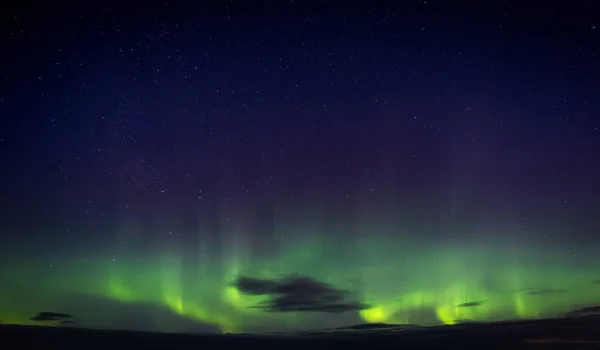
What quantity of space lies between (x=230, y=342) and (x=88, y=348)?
23.0 ft

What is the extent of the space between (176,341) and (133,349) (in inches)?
143

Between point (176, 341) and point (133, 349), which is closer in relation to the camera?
point (133, 349)

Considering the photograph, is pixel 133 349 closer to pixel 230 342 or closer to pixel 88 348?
pixel 88 348

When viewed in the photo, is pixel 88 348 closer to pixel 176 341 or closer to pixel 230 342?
pixel 176 341

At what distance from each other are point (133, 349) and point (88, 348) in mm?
1800

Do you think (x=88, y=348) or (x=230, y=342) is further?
(x=230, y=342)

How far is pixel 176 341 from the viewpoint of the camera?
2748 cm

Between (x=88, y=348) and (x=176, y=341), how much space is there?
4.69 m

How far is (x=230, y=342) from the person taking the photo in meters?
28.3

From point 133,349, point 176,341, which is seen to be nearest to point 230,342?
point 176,341

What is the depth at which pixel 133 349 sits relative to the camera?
78.9 feet

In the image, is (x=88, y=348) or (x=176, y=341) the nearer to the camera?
(x=88, y=348)

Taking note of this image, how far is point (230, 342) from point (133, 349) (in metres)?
5.59

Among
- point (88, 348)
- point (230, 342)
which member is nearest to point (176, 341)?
point (230, 342)
